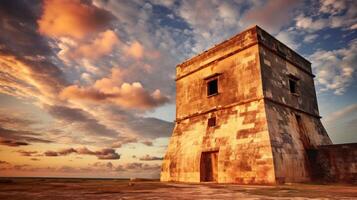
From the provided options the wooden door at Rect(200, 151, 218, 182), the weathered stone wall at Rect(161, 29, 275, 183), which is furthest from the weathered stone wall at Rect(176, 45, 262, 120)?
the wooden door at Rect(200, 151, 218, 182)

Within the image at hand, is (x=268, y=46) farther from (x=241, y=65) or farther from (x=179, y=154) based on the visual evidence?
(x=179, y=154)

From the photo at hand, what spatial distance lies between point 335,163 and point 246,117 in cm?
456

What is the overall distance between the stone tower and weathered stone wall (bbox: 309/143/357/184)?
0.45m

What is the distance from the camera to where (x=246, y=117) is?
1216 cm

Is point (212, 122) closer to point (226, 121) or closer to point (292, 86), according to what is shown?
point (226, 121)

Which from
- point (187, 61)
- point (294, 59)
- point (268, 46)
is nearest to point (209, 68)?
point (187, 61)

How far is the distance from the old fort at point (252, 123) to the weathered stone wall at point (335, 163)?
4 cm

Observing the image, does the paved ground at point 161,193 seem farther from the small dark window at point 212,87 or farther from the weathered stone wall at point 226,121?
the small dark window at point 212,87

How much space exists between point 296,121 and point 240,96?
345 cm

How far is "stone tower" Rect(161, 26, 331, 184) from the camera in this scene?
36.1 ft

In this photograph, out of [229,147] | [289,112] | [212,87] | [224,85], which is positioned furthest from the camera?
[212,87]

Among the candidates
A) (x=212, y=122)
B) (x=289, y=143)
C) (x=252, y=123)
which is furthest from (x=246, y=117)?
(x=212, y=122)

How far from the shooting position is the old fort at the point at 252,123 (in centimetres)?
1103

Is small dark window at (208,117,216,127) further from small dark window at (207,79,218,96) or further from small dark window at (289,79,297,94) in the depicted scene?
small dark window at (289,79,297,94)
